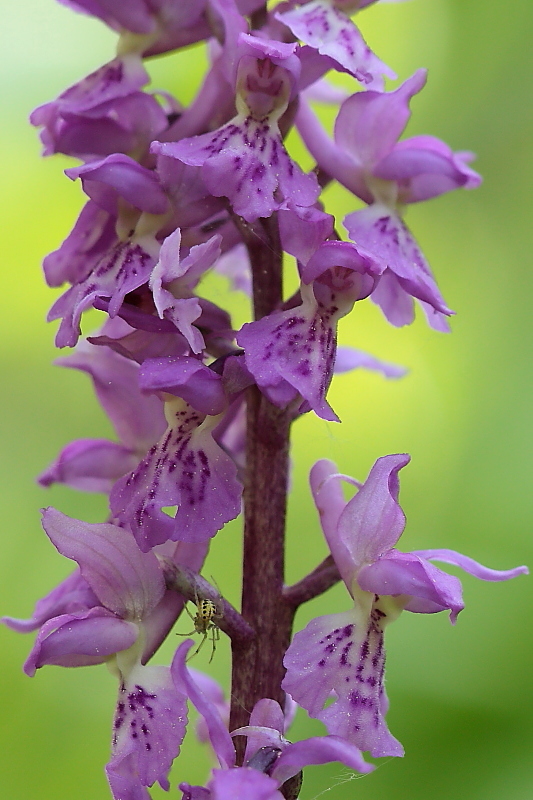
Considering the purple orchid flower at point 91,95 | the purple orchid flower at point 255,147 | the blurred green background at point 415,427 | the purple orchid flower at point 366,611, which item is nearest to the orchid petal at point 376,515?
the purple orchid flower at point 366,611

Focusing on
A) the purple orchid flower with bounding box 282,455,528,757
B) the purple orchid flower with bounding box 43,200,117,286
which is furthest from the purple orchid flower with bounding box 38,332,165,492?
the purple orchid flower with bounding box 282,455,528,757

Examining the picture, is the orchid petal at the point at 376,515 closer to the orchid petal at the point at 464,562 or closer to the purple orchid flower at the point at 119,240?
the orchid petal at the point at 464,562

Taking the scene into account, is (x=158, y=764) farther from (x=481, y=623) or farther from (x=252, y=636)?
(x=481, y=623)

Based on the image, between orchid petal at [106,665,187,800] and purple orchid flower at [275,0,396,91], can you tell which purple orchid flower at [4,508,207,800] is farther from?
purple orchid flower at [275,0,396,91]

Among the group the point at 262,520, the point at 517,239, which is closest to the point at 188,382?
the point at 262,520

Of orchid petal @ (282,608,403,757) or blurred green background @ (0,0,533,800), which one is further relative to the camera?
blurred green background @ (0,0,533,800)

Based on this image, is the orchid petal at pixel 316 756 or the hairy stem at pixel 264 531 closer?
the orchid petal at pixel 316 756

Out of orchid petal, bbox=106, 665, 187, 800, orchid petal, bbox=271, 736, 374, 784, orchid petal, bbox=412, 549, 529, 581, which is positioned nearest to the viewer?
orchid petal, bbox=271, 736, 374, 784
